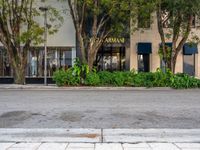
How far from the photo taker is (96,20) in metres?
29.0

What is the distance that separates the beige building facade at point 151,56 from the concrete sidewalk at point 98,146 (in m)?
26.5

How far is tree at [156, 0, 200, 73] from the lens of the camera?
2681 centimetres

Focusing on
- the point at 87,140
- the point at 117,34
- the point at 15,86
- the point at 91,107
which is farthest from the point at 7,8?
the point at 87,140

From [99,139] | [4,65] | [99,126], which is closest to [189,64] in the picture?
[4,65]

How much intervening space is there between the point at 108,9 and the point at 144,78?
17.0 ft

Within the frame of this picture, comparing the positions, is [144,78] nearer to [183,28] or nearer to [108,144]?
[183,28]

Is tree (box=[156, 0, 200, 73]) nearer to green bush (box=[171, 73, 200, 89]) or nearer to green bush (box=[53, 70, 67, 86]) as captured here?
green bush (box=[171, 73, 200, 89])

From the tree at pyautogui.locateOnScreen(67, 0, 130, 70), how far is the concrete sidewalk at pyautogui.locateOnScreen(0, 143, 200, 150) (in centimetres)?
1902

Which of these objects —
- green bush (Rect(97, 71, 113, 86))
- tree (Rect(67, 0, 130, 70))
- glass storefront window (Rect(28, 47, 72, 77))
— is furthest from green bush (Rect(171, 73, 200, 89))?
glass storefront window (Rect(28, 47, 72, 77))

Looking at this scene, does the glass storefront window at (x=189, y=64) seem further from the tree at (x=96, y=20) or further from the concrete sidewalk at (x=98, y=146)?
the concrete sidewalk at (x=98, y=146)

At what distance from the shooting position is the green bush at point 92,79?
27.8 metres

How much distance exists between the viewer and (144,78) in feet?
91.8

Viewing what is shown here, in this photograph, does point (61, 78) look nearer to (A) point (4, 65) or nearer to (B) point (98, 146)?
(A) point (4, 65)

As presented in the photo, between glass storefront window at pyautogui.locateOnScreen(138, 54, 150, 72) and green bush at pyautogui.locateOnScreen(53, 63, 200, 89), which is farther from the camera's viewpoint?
glass storefront window at pyautogui.locateOnScreen(138, 54, 150, 72)
